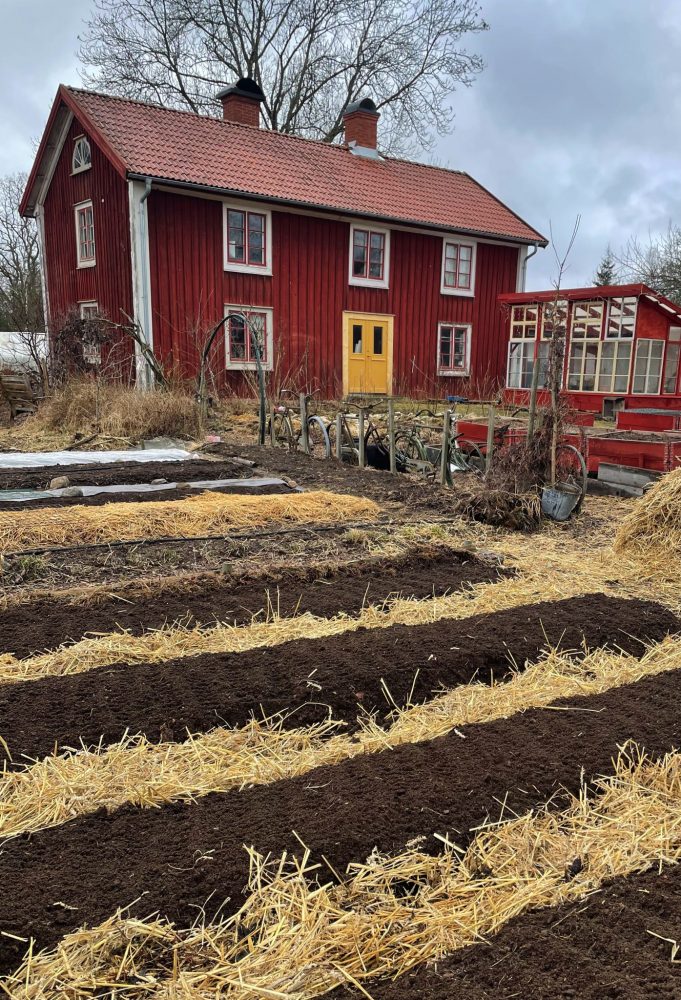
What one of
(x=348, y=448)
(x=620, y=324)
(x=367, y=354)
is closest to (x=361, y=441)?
(x=348, y=448)

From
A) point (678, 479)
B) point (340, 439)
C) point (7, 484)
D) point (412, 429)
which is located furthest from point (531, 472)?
point (7, 484)

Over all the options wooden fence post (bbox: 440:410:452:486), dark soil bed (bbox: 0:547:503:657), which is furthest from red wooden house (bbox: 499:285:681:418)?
dark soil bed (bbox: 0:547:503:657)

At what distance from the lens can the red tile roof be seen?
16.1m

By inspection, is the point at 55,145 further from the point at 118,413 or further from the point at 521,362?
the point at 521,362

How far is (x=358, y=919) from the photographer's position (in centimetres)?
197

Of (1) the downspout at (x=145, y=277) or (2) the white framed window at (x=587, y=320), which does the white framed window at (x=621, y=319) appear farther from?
(1) the downspout at (x=145, y=277)

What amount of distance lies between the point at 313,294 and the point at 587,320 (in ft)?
22.5

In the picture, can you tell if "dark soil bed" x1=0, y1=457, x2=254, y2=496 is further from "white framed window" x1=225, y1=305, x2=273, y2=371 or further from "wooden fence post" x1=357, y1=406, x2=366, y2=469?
"white framed window" x1=225, y1=305, x2=273, y2=371

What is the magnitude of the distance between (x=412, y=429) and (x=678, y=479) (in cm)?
430

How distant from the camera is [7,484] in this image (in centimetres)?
797

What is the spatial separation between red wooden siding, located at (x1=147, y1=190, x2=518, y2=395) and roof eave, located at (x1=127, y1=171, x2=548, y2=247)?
305mm

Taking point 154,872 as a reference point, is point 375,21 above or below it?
above

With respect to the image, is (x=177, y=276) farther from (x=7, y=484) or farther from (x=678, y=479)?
(x=678, y=479)

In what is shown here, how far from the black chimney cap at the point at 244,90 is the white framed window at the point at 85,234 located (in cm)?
585
